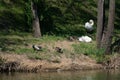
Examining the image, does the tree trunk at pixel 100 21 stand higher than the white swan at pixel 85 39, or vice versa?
the tree trunk at pixel 100 21

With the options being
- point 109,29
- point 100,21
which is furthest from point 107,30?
point 100,21

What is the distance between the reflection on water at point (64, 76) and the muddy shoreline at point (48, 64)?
66cm

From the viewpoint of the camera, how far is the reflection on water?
25047 millimetres

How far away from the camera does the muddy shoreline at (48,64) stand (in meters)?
26.4

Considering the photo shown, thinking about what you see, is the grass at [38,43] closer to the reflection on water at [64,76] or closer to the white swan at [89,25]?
the reflection on water at [64,76]

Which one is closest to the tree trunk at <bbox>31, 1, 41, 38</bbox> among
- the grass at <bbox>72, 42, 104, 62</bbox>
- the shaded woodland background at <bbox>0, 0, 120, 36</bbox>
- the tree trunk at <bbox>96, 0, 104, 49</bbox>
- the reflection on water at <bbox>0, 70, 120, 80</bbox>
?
the shaded woodland background at <bbox>0, 0, 120, 36</bbox>

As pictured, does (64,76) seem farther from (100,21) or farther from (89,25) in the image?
(89,25)

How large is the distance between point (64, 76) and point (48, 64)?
197 cm

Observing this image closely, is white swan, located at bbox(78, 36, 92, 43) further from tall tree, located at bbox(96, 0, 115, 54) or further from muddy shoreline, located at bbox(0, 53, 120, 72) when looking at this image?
muddy shoreline, located at bbox(0, 53, 120, 72)

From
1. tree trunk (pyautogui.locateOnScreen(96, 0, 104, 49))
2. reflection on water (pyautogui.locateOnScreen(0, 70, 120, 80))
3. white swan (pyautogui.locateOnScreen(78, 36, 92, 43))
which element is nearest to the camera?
reflection on water (pyautogui.locateOnScreen(0, 70, 120, 80))

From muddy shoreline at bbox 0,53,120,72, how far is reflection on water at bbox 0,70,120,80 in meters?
0.66

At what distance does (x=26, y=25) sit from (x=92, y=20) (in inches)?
237

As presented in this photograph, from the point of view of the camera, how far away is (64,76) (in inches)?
1018

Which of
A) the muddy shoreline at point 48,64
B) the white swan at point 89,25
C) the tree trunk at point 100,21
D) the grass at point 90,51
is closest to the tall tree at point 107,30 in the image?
the tree trunk at point 100,21
